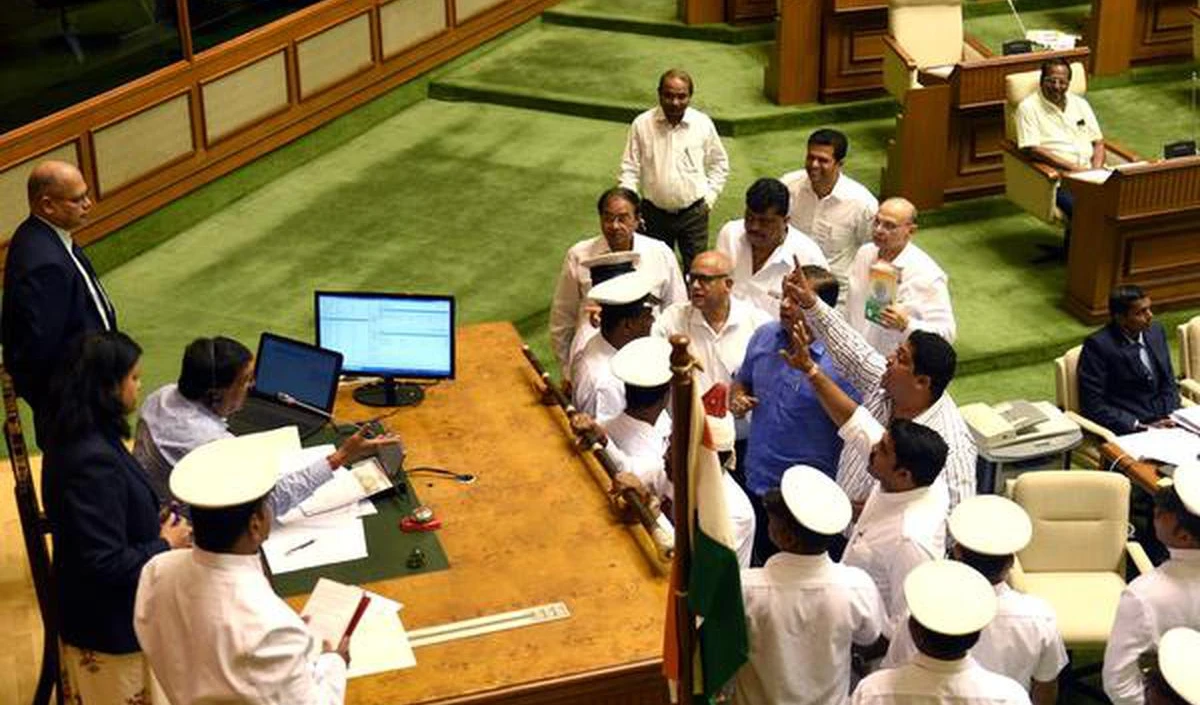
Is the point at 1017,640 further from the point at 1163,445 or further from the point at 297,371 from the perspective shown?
the point at 297,371

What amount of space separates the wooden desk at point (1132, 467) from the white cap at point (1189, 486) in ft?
3.23

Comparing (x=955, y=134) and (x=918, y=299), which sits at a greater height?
(x=918, y=299)

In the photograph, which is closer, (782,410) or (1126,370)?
(782,410)

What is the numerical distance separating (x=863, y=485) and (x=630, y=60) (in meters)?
6.94

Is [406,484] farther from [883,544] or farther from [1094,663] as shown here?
[1094,663]

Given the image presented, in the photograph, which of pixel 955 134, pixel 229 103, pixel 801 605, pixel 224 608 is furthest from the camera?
pixel 229 103

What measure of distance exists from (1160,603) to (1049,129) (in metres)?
4.80

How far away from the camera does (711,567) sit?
3.80 meters

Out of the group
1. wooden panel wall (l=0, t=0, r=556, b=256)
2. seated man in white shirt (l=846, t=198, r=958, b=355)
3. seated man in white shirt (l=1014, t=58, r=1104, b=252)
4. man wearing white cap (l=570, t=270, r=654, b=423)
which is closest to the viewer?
man wearing white cap (l=570, t=270, r=654, b=423)

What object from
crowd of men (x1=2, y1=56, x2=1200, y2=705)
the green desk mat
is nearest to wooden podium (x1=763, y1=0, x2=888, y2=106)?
crowd of men (x1=2, y1=56, x2=1200, y2=705)

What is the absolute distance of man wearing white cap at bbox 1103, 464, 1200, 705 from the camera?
182 inches

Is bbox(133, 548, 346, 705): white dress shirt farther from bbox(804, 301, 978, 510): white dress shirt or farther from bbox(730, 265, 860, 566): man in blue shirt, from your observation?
bbox(730, 265, 860, 566): man in blue shirt

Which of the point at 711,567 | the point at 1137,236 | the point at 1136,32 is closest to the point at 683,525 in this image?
the point at 711,567

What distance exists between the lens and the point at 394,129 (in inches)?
420
